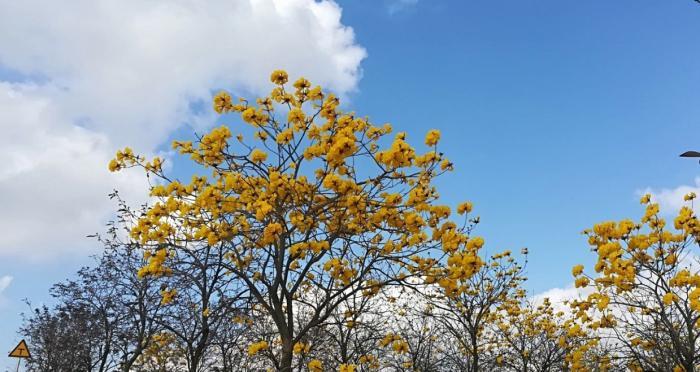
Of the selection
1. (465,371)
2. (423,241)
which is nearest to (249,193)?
(423,241)

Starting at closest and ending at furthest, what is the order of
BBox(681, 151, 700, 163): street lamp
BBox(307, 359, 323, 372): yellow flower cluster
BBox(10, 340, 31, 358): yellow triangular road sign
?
BBox(681, 151, 700, 163): street lamp → BBox(307, 359, 323, 372): yellow flower cluster → BBox(10, 340, 31, 358): yellow triangular road sign

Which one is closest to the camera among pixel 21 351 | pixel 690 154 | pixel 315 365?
pixel 690 154

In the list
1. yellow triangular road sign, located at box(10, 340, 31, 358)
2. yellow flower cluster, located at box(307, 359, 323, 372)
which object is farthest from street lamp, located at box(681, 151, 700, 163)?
yellow triangular road sign, located at box(10, 340, 31, 358)

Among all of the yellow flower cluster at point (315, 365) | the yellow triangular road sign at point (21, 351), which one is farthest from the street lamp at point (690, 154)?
the yellow triangular road sign at point (21, 351)

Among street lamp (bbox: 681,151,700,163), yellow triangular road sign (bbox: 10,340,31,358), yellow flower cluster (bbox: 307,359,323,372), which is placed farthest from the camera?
yellow triangular road sign (bbox: 10,340,31,358)

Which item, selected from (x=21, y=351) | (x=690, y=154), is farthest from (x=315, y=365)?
(x=21, y=351)

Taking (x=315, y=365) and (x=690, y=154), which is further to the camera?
(x=315, y=365)

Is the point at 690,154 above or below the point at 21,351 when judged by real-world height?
below

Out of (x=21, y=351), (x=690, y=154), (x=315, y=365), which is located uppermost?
(x=21, y=351)

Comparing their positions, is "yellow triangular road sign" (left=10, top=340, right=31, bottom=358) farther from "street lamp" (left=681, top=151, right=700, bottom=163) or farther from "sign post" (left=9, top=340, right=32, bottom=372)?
"street lamp" (left=681, top=151, right=700, bottom=163)

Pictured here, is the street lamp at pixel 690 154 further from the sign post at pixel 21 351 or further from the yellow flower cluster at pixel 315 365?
the sign post at pixel 21 351

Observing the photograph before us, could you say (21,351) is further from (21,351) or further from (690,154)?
(690,154)

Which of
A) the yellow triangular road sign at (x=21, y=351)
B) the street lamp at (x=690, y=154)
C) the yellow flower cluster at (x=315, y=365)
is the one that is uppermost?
the yellow triangular road sign at (x=21, y=351)

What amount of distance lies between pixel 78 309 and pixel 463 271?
498 inches
